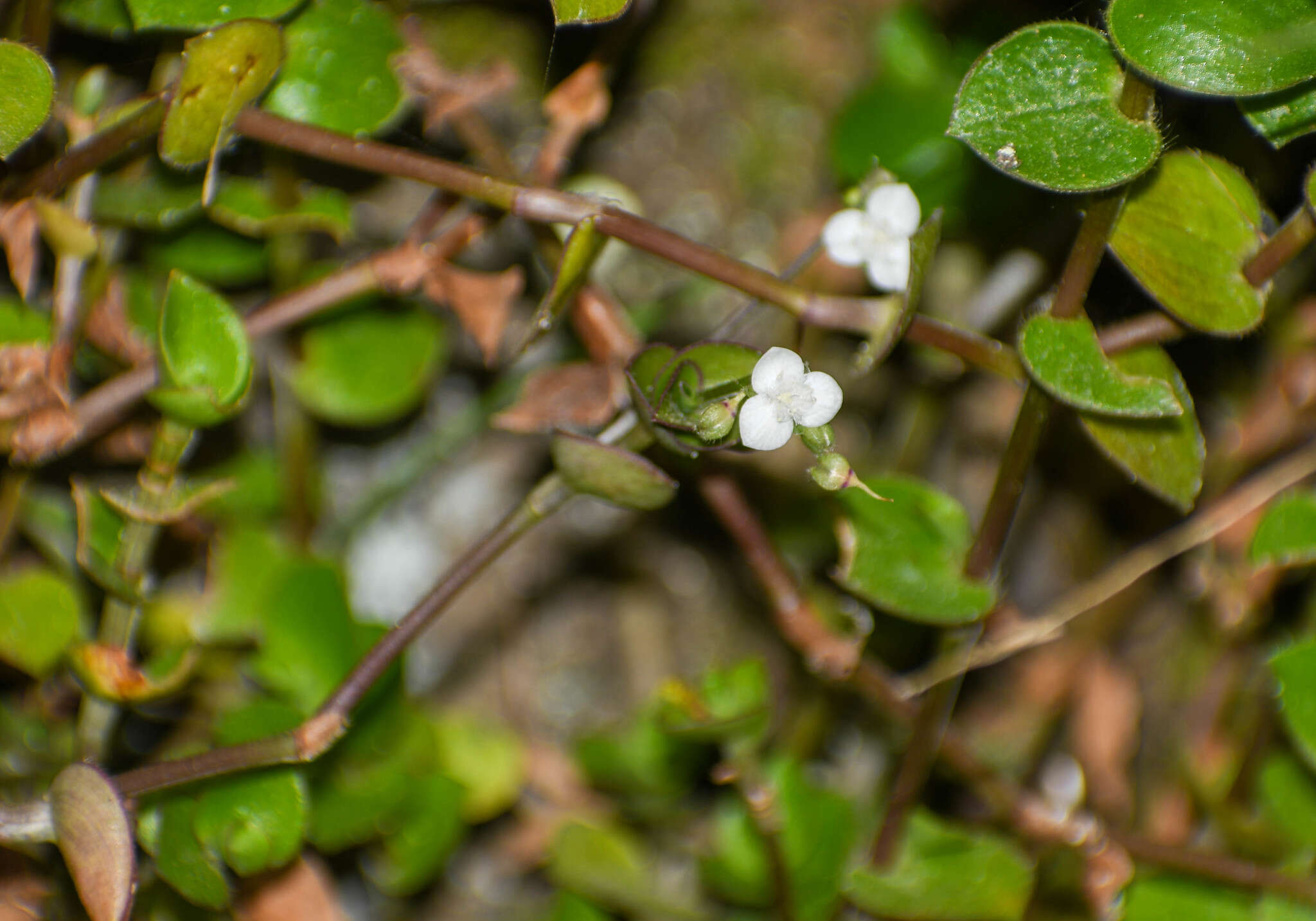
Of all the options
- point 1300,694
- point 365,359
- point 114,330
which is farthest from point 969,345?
point 114,330

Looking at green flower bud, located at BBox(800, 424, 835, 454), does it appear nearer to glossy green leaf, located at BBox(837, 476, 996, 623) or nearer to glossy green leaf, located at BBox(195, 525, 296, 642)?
glossy green leaf, located at BBox(837, 476, 996, 623)

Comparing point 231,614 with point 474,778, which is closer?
point 231,614

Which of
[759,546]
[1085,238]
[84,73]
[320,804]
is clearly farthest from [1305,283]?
[84,73]

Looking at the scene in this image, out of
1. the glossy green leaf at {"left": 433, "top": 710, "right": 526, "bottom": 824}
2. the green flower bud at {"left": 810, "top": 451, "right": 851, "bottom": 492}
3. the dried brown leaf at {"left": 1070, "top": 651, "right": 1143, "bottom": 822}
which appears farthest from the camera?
the dried brown leaf at {"left": 1070, "top": 651, "right": 1143, "bottom": 822}

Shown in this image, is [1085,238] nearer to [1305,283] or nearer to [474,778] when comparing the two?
[1305,283]

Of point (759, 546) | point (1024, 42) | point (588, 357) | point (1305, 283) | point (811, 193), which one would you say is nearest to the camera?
point (1024, 42)

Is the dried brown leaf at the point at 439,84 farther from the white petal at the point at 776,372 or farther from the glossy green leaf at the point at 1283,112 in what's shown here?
the glossy green leaf at the point at 1283,112

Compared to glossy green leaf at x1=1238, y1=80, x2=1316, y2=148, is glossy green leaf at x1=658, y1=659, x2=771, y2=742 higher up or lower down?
lower down

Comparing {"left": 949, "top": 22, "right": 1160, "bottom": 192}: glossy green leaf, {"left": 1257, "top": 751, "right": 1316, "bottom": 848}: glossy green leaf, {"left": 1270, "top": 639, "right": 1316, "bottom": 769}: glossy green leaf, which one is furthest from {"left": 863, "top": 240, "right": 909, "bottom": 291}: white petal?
{"left": 1257, "top": 751, "right": 1316, "bottom": 848}: glossy green leaf
